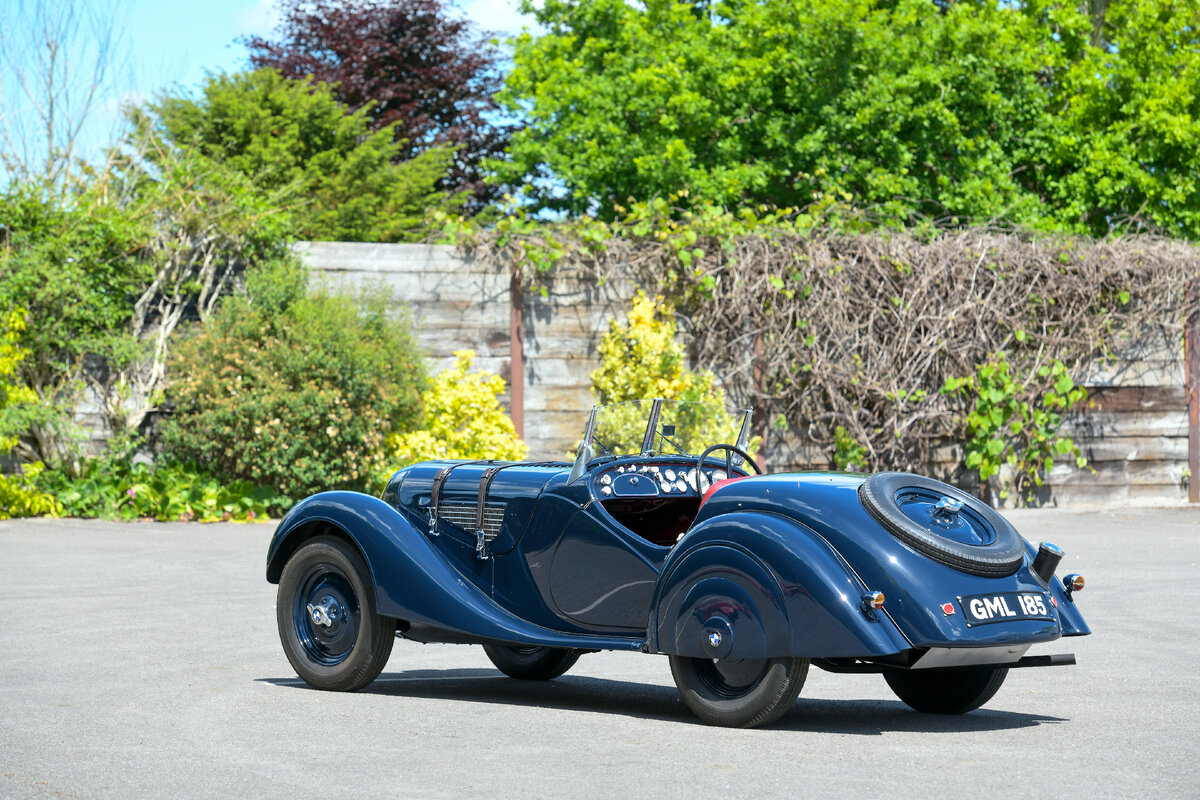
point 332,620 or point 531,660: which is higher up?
point 332,620

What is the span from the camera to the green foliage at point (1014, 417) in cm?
1380

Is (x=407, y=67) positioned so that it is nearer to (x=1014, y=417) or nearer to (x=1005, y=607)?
(x=1014, y=417)

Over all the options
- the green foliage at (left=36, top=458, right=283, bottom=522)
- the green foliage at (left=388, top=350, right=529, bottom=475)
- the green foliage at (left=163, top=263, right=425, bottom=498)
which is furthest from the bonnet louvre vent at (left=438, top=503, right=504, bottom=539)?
the green foliage at (left=36, top=458, right=283, bottom=522)

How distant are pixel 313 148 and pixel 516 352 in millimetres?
10256

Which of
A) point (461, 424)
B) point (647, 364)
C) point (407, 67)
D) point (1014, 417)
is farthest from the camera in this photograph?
point (407, 67)

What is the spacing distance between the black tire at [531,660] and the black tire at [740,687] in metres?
1.32

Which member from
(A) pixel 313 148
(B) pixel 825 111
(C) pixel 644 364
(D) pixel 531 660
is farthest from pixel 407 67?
(D) pixel 531 660

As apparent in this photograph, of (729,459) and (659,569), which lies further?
(729,459)

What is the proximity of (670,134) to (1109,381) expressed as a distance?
837 centimetres

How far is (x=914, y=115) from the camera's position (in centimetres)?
1867

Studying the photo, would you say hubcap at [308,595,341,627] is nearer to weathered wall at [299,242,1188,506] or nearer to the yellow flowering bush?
the yellow flowering bush

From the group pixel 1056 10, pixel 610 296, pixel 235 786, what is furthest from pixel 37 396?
pixel 1056 10

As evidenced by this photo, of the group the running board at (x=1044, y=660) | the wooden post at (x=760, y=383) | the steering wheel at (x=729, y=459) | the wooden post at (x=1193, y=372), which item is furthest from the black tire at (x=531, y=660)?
the wooden post at (x=1193, y=372)

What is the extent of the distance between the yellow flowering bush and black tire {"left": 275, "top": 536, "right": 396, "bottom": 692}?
23.1 feet
